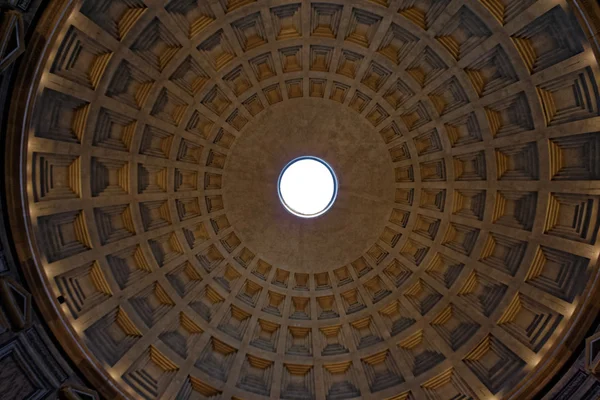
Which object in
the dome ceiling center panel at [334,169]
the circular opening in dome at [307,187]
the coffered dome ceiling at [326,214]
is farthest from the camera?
the circular opening in dome at [307,187]

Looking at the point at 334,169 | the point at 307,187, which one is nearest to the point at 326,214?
the point at 334,169

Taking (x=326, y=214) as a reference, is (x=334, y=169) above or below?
above

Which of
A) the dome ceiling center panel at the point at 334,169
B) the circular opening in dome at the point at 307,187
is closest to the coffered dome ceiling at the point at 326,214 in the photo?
the dome ceiling center panel at the point at 334,169

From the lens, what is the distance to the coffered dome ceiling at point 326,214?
64.5 ft

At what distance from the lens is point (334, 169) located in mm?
27578

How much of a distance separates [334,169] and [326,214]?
2939 mm

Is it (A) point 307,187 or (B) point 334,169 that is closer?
(B) point 334,169

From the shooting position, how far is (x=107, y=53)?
20.0 meters

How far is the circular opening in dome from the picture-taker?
2831 cm

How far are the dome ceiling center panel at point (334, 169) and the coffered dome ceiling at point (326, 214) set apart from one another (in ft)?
0.42

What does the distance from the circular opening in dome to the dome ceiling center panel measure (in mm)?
516

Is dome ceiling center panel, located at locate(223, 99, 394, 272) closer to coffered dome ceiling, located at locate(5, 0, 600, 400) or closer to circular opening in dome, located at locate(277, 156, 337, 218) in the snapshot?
coffered dome ceiling, located at locate(5, 0, 600, 400)

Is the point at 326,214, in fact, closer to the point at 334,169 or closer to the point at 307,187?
the point at 334,169

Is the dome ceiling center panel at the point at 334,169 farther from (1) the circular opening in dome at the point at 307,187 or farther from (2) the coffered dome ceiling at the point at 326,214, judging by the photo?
(1) the circular opening in dome at the point at 307,187
